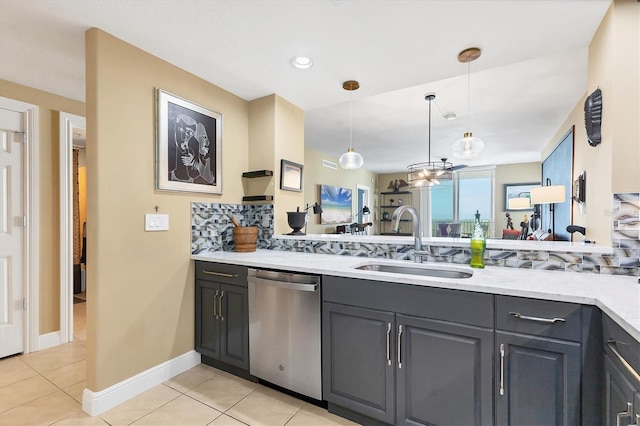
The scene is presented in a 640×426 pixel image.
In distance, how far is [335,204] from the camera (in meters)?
6.69

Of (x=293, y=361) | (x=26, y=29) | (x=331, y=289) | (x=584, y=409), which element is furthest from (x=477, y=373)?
(x=26, y=29)

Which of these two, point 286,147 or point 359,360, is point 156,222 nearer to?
point 286,147

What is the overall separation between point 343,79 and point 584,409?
249 cm

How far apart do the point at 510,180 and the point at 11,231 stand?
9.13 m

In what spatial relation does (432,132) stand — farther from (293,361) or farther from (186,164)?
(293,361)

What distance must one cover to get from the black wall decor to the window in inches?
237

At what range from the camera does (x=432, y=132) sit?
15.7ft

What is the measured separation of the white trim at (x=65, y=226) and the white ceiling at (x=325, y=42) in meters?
0.34

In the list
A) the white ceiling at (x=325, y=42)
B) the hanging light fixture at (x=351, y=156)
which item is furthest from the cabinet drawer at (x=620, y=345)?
the hanging light fixture at (x=351, y=156)

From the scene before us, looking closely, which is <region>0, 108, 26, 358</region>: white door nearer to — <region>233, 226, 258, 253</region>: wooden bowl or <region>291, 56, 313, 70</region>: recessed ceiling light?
Answer: <region>233, 226, 258, 253</region>: wooden bowl

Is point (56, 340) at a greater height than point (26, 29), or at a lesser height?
lesser

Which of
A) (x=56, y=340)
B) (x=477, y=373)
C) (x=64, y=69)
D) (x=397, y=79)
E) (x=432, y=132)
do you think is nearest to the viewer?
(x=477, y=373)

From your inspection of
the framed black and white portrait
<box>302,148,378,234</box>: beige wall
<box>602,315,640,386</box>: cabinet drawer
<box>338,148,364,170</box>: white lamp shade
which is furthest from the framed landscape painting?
<box>602,315,640,386</box>: cabinet drawer

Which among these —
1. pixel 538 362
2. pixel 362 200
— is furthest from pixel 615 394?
pixel 362 200
